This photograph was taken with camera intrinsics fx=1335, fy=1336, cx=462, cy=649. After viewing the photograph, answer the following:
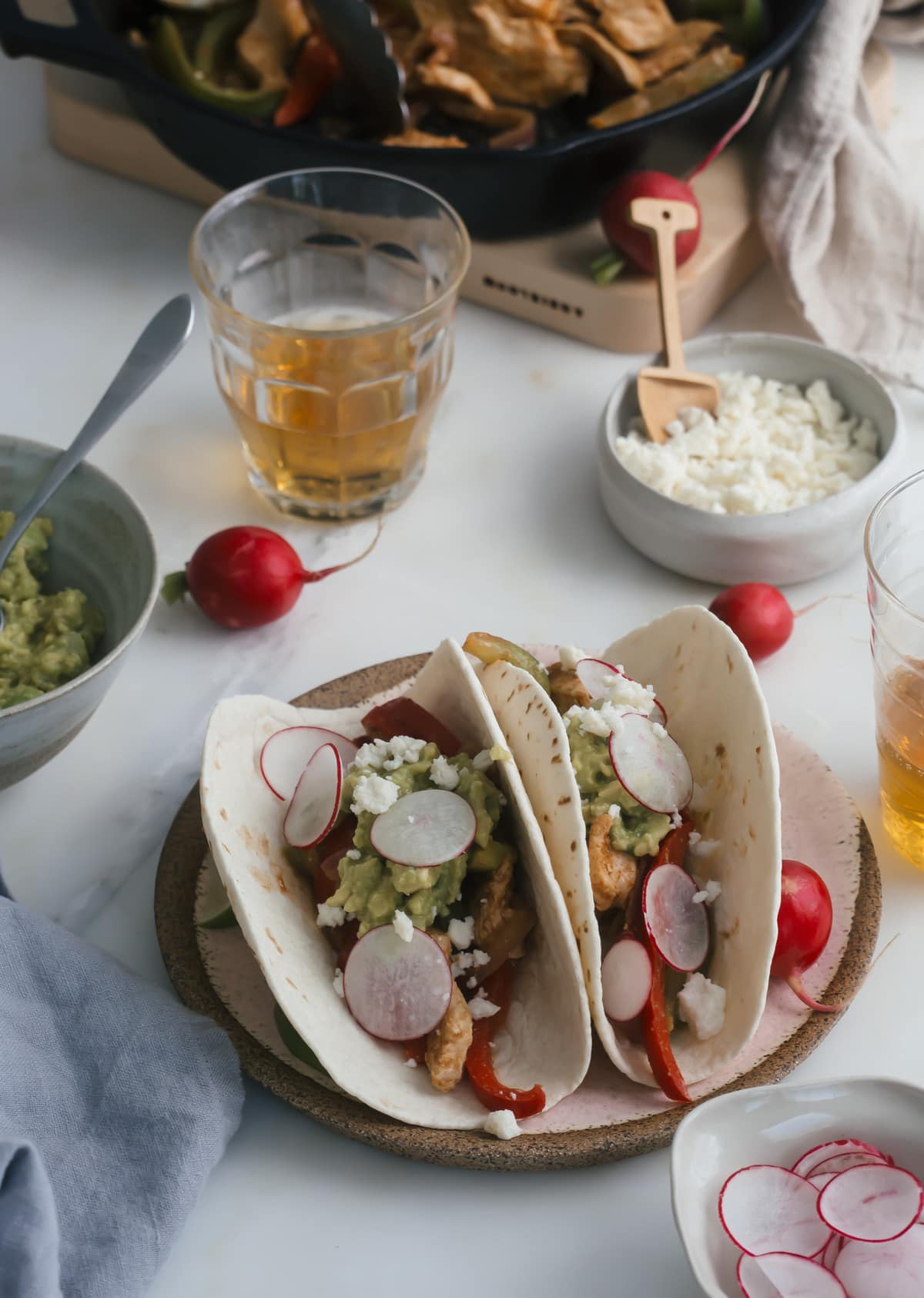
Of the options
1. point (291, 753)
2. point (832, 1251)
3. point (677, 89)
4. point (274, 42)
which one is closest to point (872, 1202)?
point (832, 1251)

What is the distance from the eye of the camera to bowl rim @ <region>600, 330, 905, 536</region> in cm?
187

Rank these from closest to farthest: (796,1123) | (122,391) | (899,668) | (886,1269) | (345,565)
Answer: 1. (886,1269)
2. (796,1123)
3. (899,668)
4. (122,391)
5. (345,565)

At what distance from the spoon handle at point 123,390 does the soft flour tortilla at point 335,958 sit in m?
0.41

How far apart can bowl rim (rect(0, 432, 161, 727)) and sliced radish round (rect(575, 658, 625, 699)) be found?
0.49 m

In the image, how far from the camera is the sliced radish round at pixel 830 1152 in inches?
45.8

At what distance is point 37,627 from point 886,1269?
45.8 inches

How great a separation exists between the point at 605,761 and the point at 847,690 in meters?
0.59

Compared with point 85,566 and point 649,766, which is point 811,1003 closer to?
point 649,766

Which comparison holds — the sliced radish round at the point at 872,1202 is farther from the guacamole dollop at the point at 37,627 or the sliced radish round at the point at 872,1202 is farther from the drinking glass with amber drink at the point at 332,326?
the drinking glass with amber drink at the point at 332,326

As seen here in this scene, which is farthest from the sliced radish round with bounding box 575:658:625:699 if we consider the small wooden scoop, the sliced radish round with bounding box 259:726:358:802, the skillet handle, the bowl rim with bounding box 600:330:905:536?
the skillet handle

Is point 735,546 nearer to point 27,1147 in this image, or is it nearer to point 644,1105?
point 644,1105

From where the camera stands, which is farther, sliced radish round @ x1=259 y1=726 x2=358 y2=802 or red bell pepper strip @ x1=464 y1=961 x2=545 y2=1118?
sliced radish round @ x1=259 y1=726 x2=358 y2=802

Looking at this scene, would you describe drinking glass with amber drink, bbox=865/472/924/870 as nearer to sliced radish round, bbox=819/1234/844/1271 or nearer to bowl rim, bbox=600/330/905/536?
bowl rim, bbox=600/330/905/536

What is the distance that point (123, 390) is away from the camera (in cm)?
176
